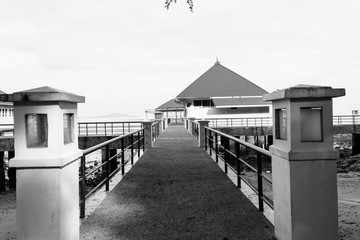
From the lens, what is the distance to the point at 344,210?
10.6 metres

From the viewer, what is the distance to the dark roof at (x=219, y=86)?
4153 cm

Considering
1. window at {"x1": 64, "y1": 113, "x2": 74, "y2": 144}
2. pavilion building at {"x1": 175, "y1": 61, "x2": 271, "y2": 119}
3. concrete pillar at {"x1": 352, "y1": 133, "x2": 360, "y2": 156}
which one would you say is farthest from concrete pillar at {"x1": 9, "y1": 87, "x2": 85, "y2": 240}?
pavilion building at {"x1": 175, "y1": 61, "x2": 271, "y2": 119}

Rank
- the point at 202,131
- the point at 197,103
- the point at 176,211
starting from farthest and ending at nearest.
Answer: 1. the point at 197,103
2. the point at 202,131
3. the point at 176,211

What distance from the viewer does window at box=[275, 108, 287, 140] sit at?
364cm

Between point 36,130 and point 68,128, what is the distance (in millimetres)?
416

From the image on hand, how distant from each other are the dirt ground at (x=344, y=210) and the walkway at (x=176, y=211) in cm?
181

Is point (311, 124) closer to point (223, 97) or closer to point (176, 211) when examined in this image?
point (176, 211)

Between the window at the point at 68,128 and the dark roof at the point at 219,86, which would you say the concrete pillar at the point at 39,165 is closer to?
the window at the point at 68,128

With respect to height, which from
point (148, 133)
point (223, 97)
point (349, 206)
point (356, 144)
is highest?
point (223, 97)

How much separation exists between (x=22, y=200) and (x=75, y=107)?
118 cm

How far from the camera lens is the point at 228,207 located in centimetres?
545

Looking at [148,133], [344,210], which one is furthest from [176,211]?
[148,133]

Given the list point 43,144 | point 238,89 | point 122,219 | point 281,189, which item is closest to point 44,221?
point 43,144

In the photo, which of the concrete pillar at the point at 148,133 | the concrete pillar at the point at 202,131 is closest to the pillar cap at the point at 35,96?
the concrete pillar at the point at 148,133
